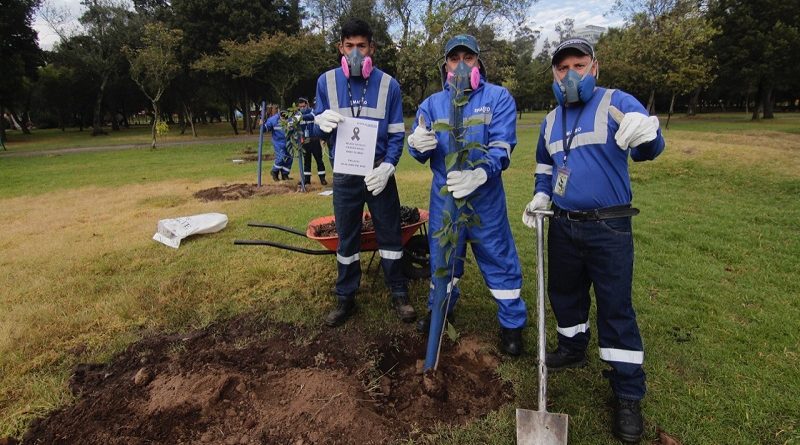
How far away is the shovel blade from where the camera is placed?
211 cm

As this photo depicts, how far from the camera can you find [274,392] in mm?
2670

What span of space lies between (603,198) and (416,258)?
192 centimetres

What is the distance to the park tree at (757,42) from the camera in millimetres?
24094

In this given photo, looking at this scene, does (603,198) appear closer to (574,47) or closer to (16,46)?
(574,47)

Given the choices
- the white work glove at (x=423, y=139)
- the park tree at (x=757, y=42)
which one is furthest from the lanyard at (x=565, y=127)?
the park tree at (x=757, y=42)

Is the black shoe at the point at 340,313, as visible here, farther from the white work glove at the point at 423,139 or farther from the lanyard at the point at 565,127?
the lanyard at the point at 565,127

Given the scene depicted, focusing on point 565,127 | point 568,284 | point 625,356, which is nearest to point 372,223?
point 568,284

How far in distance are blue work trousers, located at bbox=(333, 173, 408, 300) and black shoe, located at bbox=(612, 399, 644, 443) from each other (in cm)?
183

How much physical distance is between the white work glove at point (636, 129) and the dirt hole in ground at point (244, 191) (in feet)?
26.0

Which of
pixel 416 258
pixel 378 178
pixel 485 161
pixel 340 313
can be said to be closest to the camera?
pixel 485 161

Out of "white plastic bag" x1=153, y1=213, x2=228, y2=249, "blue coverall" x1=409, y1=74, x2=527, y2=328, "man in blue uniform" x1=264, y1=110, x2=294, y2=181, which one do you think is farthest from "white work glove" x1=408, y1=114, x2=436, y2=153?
"man in blue uniform" x1=264, y1=110, x2=294, y2=181

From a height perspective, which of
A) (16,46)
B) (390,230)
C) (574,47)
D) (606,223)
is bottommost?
(390,230)

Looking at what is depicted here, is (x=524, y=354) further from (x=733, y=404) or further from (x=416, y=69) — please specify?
(x=416, y=69)

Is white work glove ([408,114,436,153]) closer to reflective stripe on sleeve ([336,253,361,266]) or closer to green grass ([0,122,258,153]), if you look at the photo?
reflective stripe on sleeve ([336,253,361,266])
